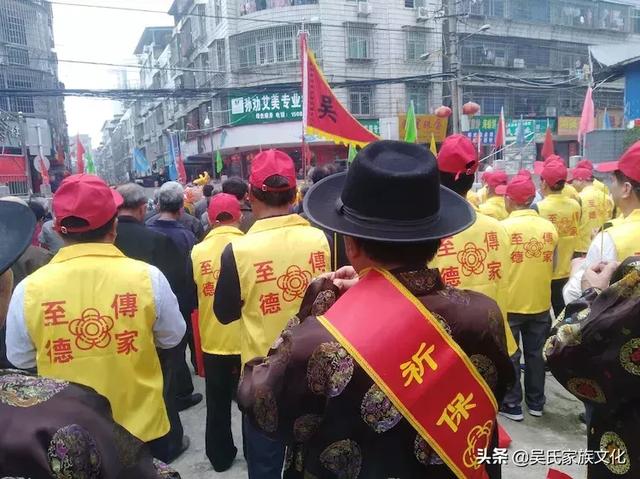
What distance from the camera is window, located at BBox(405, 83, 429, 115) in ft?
88.5

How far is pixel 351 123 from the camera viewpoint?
620cm

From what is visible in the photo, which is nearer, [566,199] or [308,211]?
[308,211]

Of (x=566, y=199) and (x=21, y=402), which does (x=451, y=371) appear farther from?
(x=566, y=199)

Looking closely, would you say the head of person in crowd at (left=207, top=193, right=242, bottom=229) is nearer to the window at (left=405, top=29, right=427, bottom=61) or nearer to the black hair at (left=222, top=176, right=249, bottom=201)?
the black hair at (left=222, top=176, right=249, bottom=201)

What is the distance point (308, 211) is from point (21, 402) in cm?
88

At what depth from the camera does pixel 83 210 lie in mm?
2414

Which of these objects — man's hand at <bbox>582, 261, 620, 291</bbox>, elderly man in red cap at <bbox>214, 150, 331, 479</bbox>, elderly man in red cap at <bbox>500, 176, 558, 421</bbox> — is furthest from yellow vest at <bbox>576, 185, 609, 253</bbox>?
man's hand at <bbox>582, 261, 620, 291</bbox>

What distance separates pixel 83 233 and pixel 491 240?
228cm

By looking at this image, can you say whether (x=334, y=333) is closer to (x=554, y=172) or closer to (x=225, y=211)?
(x=225, y=211)

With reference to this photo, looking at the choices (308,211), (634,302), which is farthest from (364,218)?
(634,302)

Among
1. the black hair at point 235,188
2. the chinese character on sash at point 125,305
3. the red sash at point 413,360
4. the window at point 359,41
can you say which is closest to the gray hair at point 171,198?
the black hair at point 235,188

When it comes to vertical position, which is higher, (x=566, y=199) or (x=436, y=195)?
(x=436, y=195)

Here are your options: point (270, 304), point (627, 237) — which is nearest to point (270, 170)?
point (270, 304)

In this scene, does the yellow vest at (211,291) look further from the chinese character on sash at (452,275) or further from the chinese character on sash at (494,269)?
the chinese character on sash at (494,269)
